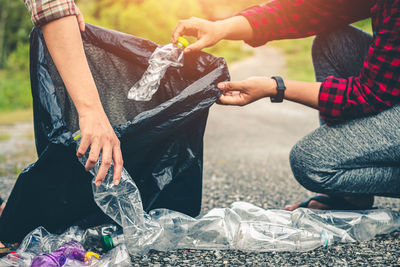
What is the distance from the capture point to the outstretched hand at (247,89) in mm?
1349

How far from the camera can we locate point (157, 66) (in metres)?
1.39

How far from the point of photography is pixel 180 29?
1.45 metres

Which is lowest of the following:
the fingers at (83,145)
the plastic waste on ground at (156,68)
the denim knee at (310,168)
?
the denim knee at (310,168)

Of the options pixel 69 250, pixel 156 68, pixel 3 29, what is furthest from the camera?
pixel 3 29

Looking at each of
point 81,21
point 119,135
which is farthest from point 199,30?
point 119,135

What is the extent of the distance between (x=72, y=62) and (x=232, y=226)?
802 millimetres

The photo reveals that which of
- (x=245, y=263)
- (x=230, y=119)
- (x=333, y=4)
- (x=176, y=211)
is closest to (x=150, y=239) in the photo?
(x=176, y=211)

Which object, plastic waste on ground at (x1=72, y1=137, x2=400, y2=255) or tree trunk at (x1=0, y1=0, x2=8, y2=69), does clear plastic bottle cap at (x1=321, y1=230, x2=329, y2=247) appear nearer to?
plastic waste on ground at (x1=72, y1=137, x2=400, y2=255)

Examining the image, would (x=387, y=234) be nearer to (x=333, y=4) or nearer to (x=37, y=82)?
(x=333, y=4)

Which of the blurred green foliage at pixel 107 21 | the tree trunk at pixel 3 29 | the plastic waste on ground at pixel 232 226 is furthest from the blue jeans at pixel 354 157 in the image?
the tree trunk at pixel 3 29

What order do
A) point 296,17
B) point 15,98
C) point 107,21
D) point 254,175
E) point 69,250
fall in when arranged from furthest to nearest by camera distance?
point 107,21
point 15,98
point 254,175
point 296,17
point 69,250

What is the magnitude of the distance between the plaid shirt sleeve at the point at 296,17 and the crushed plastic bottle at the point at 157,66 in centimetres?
40

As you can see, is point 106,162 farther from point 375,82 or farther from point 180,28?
point 375,82

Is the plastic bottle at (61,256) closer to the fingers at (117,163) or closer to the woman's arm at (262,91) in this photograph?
the fingers at (117,163)
